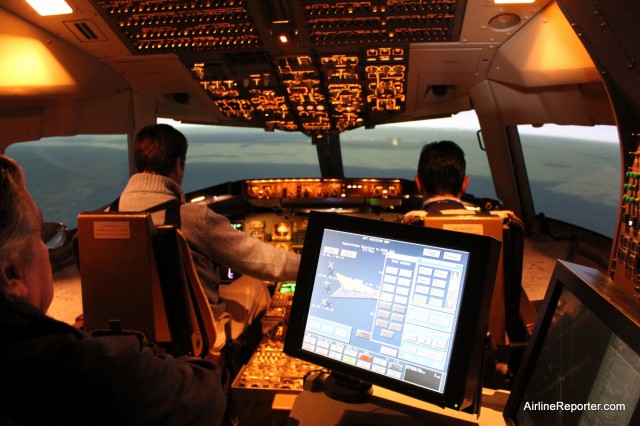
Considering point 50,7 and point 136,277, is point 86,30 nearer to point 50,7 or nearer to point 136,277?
point 50,7

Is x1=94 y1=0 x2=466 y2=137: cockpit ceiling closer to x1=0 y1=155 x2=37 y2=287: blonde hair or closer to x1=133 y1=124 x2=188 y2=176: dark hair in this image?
x1=133 y1=124 x2=188 y2=176: dark hair

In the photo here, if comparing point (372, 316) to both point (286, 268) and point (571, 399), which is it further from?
point (286, 268)

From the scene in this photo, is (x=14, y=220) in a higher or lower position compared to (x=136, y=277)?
higher

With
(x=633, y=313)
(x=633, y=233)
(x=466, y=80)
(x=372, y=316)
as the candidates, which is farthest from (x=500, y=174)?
(x=633, y=313)

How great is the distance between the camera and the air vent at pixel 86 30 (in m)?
2.15

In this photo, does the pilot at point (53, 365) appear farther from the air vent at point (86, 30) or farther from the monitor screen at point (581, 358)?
the air vent at point (86, 30)

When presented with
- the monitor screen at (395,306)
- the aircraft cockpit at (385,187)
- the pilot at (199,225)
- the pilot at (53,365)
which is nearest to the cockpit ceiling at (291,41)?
the aircraft cockpit at (385,187)

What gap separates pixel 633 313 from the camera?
55 cm

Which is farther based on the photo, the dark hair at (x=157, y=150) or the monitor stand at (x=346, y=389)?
the dark hair at (x=157, y=150)

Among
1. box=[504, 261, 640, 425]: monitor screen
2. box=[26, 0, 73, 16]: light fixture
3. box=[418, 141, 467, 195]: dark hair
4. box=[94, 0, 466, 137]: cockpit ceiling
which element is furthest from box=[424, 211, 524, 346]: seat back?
box=[26, 0, 73, 16]: light fixture

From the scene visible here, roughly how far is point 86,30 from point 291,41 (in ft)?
3.19

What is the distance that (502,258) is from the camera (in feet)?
5.02

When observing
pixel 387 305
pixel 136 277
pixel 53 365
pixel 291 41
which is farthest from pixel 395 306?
pixel 291 41

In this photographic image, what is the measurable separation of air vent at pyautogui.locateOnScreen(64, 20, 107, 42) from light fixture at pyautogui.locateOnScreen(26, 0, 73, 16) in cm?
10
